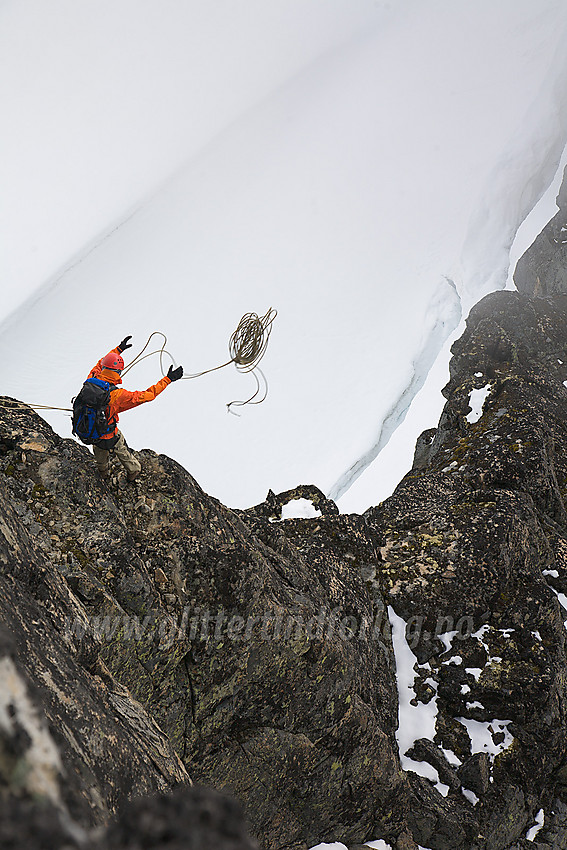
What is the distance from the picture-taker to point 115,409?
632cm

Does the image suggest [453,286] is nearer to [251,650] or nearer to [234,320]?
[234,320]

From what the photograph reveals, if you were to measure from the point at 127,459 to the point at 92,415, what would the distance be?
0.66 metres

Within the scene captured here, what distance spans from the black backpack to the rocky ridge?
248 mm

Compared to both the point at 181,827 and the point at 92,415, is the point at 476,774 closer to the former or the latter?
the point at 92,415

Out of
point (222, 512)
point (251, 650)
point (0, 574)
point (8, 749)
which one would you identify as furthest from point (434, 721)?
point (8, 749)

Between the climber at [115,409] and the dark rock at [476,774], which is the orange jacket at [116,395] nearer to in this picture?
the climber at [115,409]


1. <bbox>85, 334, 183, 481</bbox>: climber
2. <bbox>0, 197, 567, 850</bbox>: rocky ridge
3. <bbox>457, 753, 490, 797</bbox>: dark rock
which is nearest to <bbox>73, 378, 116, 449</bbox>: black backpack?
<bbox>85, 334, 183, 481</bbox>: climber

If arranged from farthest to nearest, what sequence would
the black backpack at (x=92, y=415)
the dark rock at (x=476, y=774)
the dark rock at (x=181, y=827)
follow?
the dark rock at (x=476, y=774) → the black backpack at (x=92, y=415) → the dark rock at (x=181, y=827)

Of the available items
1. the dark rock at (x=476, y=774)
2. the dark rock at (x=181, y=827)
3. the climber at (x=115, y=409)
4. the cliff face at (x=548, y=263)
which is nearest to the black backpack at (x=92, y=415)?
the climber at (x=115, y=409)

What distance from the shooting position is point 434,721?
340 inches

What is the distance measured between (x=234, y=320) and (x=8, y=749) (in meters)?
43.6

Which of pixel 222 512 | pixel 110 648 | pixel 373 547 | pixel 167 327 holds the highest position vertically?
pixel 167 327

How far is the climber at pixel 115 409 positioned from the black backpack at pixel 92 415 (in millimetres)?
42

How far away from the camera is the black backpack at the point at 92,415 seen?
19.7ft
